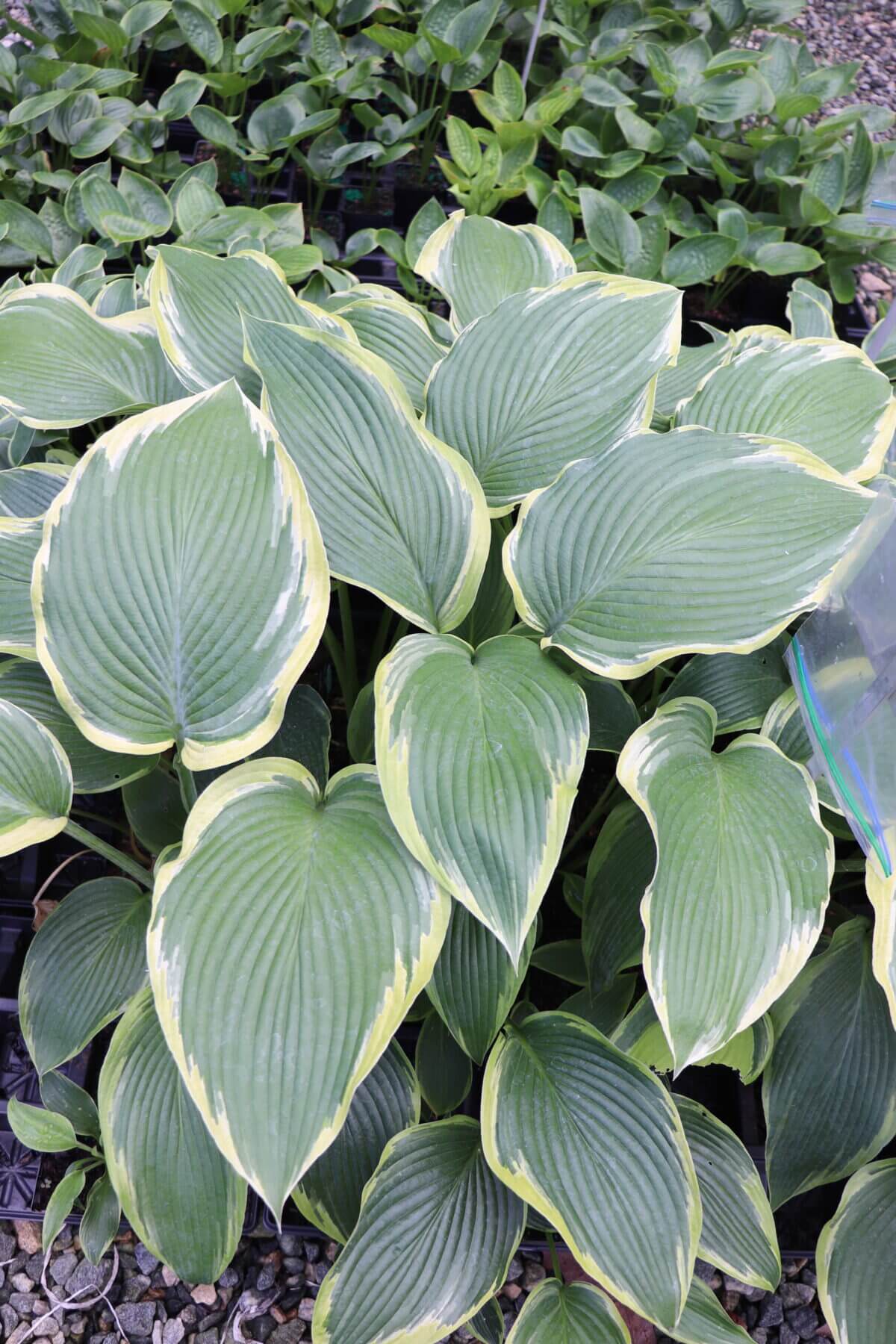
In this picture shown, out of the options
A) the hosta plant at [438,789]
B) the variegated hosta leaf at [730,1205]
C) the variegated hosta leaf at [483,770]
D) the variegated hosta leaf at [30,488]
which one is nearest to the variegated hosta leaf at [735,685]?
the hosta plant at [438,789]

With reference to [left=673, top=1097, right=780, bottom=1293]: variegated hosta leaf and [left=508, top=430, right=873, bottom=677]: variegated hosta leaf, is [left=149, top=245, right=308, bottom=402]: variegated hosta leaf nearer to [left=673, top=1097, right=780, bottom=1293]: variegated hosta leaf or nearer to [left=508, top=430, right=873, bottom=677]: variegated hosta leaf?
[left=508, top=430, right=873, bottom=677]: variegated hosta leaf

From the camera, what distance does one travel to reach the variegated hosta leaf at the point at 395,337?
1105 mm

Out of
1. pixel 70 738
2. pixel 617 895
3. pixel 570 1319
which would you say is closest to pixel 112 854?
pixel 70 738

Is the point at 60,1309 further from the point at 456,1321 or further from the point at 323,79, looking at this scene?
the point at 323,79

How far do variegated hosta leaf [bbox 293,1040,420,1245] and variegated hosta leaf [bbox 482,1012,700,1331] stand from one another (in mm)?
120

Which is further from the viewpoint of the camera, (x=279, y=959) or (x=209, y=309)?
(x=209, y=309)

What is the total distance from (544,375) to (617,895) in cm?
51

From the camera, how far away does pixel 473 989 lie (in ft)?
2.87

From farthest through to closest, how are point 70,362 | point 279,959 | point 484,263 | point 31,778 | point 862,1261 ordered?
point 484,263 < point 70,362 < point 862,1261 < point 31,778 < point 279,959

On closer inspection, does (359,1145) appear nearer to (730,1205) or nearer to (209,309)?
(730,1205)

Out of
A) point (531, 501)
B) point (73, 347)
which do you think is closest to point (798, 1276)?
point (531, 501)

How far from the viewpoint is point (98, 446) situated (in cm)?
79

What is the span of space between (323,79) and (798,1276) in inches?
75.5

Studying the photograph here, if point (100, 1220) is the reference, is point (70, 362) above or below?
above
